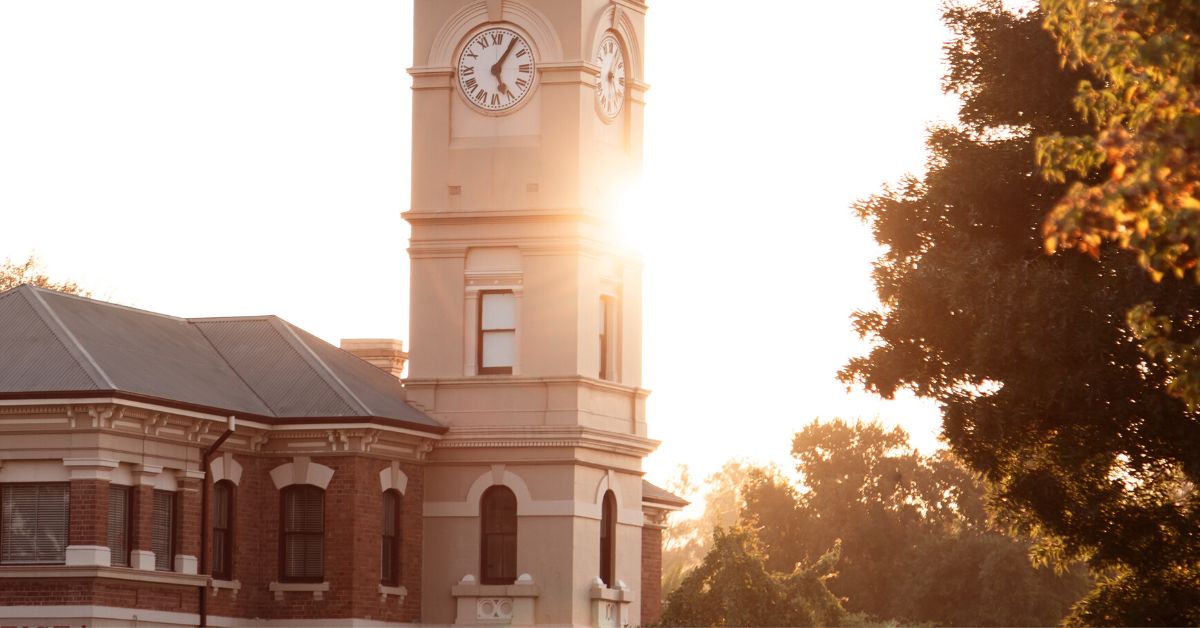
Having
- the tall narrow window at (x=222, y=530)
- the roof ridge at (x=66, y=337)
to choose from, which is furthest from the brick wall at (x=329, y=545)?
the roof ridge at (x=66, y=337)

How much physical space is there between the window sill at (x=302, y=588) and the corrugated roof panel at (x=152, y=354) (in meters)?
3.23

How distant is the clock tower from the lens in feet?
138

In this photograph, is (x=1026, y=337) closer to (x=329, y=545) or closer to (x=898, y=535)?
(x=329, y=545)

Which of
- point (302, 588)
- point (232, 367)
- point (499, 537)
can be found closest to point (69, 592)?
point (302, 588)

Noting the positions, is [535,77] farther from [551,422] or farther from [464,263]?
[551,422]

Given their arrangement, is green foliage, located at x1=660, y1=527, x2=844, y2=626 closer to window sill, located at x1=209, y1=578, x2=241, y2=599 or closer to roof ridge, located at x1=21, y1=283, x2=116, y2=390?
window sill, located at x1=209, y1=578, x2=241, y2=599

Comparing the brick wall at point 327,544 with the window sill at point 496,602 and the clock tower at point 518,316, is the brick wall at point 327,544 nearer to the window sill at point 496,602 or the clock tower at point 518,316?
the clock tower at point 518,316

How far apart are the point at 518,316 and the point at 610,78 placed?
17.4 ft

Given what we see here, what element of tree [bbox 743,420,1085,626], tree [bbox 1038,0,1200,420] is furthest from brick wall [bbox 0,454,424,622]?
tree [bbox 743,420,1085,626]

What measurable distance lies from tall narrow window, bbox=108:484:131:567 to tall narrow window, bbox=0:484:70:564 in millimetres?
743

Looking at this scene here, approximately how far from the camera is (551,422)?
139ft

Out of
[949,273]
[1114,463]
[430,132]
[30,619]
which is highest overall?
[430,132]

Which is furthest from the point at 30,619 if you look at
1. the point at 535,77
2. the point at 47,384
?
the point at 535,77

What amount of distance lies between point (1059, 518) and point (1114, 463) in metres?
1.29
